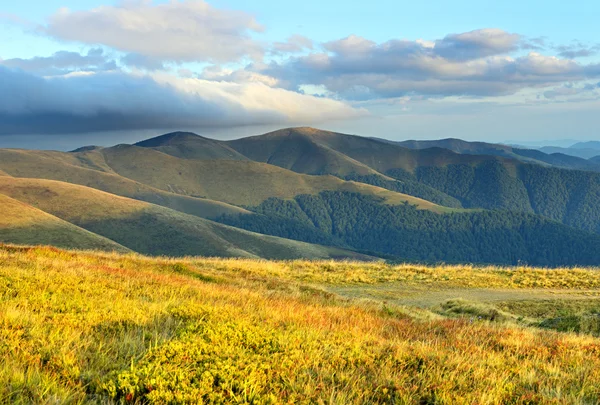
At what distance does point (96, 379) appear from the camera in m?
5.68

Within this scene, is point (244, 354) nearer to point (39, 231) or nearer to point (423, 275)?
point (423, 275)

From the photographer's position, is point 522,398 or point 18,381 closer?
point 18,381

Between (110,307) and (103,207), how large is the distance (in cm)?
15523

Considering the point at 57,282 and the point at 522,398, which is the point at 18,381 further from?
the point at 57,282

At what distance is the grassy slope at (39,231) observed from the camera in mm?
90500

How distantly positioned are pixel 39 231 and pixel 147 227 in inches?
1616

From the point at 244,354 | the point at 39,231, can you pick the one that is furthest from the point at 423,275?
the point at 39,231

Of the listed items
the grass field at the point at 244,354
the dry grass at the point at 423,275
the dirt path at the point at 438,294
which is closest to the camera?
the grass field at the point at 244,354

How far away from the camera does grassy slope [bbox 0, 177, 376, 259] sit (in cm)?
12850

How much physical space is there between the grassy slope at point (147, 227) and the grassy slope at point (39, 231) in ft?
84.0

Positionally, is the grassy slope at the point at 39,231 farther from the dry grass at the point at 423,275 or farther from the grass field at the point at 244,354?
the grass field at the point at 244,354

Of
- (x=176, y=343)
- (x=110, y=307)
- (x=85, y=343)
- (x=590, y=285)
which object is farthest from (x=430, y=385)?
(x=590, y=285)

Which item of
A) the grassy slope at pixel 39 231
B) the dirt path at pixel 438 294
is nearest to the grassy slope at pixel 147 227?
the grassy slope at pixel 39 231

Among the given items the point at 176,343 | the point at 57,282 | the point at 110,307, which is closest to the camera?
the point at 176,343
